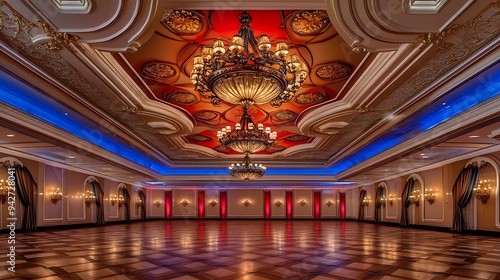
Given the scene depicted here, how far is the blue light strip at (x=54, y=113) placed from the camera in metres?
6.06

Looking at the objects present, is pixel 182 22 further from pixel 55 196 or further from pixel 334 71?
pixel 55 196

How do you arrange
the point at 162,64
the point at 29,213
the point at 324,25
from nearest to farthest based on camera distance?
the point at 324,25, the point at 162,64, the point at 29,213

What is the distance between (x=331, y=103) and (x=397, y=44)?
3.69 m

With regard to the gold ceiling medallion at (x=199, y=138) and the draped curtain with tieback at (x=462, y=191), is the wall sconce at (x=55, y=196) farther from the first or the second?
the draped curtain with tieback at (x=462, y=191)

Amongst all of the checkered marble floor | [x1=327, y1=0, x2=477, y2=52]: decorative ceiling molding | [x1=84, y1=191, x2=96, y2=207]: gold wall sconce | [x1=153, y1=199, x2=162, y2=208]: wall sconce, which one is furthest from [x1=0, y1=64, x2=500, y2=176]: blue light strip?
[x1=153, y1=199, x2=162, y2=208]: wall sconce

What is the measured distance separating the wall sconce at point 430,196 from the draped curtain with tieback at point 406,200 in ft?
3.49

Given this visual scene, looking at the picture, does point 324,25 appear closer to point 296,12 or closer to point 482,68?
point 296,12

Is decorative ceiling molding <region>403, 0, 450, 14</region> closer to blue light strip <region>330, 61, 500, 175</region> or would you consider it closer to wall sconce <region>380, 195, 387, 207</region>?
blue light strip <region>330, 61, 500, 175</region>

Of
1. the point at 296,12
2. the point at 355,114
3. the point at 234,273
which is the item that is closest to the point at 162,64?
the point at 296,12

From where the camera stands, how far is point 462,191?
11164 millimetres

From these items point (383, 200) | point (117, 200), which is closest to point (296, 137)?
point (383, 200)

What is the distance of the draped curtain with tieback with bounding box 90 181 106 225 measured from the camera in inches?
599

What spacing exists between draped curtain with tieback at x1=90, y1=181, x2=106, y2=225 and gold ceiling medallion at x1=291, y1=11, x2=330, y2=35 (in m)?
13.2

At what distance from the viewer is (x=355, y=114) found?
27.8 feet
